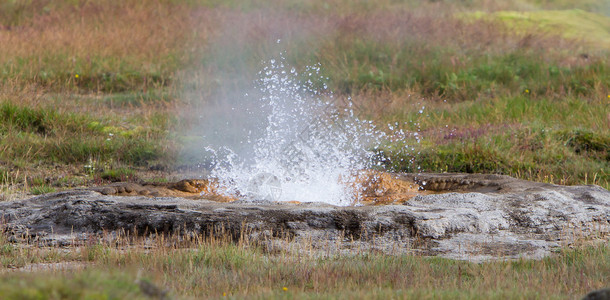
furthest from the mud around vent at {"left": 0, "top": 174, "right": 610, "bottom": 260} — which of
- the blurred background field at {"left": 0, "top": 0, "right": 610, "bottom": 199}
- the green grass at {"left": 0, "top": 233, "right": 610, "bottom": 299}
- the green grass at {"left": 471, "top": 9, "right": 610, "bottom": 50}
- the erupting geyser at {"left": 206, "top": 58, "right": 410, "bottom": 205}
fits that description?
the green grass at {"left": 471, "top": 9, "right": 610, "bottom": 50}

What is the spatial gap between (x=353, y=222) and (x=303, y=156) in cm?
228

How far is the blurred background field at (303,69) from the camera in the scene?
882cm

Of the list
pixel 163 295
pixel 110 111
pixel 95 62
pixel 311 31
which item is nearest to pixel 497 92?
pixel 311 31

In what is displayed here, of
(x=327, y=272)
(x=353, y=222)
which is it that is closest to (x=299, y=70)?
(x=353, y=222)

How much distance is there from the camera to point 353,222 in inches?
215

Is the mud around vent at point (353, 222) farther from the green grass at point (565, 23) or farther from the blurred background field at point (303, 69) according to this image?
the green grass at point (565, 23)

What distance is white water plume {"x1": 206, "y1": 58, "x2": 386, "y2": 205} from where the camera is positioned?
7.09 metres

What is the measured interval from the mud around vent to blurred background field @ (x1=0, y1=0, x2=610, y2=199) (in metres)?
1.87

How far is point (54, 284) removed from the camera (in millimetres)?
2525

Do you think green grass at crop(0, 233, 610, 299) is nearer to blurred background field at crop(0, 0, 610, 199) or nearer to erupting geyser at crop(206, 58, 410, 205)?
erupting geyser at crop(206, 58, 410, 205)

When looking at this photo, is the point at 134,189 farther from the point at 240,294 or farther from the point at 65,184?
the point at 240,294

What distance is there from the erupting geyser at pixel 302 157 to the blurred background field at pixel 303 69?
0.52 metres

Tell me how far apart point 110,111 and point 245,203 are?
19.4 ft

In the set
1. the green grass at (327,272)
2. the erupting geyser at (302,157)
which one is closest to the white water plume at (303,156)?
the erupting geyser at (302,157)
